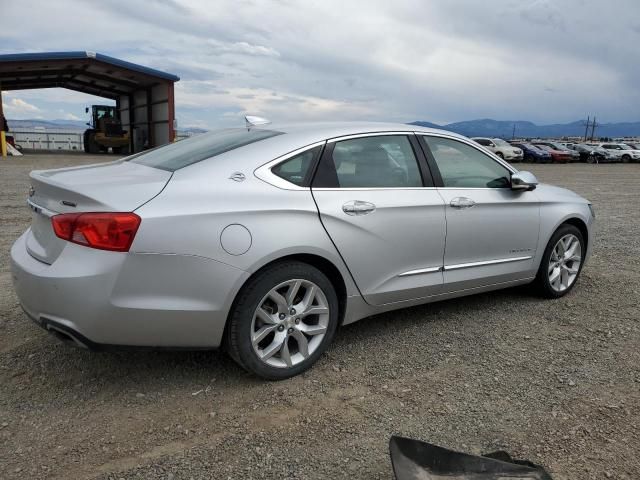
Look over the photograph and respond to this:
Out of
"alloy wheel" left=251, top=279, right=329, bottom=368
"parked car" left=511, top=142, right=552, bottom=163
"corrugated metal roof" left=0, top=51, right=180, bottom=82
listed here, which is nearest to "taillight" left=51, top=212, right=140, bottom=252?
"alloy wheel" left=251, top=279, right=329, bottom=368

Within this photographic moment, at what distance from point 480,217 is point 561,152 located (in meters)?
36.9

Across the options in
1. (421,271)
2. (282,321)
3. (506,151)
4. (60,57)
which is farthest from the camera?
(506,151)

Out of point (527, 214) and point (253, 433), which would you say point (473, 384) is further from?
point (527, 214)

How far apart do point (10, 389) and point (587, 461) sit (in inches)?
119

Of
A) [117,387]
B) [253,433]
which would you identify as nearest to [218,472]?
[253,433]

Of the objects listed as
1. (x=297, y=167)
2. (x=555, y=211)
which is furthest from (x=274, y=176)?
(x=555, y=211)

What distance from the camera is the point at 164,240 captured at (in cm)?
266

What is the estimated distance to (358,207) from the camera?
131 inches

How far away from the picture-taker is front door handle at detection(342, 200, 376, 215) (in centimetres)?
329

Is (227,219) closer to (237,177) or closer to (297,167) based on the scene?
(237,177)

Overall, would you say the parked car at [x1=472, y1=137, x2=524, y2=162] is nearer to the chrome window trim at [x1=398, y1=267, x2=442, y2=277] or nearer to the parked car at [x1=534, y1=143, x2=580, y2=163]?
the parked car at [x1=534, y1=143, x2=580, y2=163]

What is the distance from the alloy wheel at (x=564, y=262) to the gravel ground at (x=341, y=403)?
25.3 inches

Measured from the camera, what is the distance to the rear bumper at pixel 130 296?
2.61 metres

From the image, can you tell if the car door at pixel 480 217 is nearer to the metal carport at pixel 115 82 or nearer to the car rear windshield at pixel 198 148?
the car rear windshield at pixel 198 148
